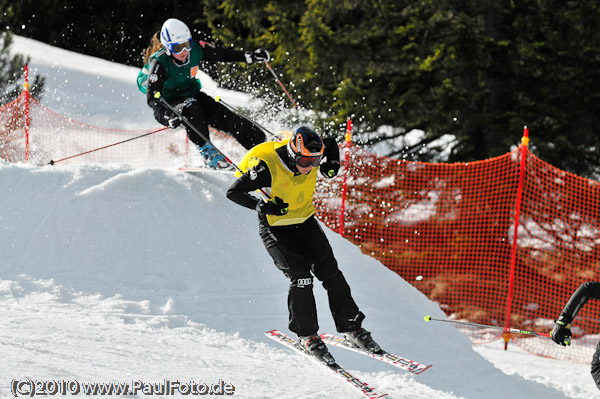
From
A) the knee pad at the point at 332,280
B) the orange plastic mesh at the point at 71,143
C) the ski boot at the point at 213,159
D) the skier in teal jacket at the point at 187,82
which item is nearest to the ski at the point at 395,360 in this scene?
the knee pad at the point at 332,280

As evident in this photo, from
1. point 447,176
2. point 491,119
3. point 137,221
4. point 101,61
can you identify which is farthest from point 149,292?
point 101,61

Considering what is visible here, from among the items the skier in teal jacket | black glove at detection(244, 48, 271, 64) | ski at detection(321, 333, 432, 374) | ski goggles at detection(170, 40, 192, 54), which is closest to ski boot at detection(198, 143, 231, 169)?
the skier in teal jacket

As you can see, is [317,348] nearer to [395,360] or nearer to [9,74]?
[395,360]

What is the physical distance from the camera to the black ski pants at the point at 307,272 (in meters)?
5.59

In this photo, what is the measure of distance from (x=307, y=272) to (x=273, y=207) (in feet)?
2.04

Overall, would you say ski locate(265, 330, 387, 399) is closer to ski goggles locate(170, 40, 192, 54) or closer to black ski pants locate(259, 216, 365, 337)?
black ski pants locate(259, 216, 365, 337)

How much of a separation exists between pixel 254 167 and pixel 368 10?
8.14m

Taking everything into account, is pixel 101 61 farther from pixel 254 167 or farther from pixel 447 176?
pixel 254 167

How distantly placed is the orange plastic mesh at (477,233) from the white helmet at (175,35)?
378 cm

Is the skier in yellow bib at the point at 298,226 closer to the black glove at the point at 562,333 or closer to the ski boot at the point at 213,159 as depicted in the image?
the black glove at the point at 562,333

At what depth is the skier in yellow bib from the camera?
212 inches

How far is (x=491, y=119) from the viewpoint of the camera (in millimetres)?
12062

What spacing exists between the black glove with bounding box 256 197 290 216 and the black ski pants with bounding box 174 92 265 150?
269cm

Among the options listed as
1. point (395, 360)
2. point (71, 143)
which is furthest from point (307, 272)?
point (71, 143)
